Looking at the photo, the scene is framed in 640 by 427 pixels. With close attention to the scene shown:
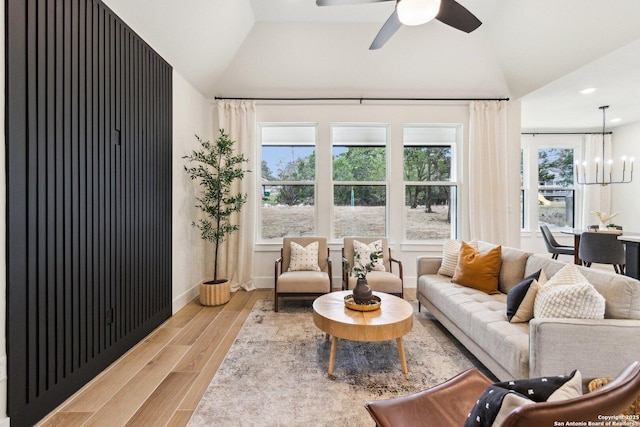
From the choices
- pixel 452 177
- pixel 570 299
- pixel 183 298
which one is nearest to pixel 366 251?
pixel 452 177

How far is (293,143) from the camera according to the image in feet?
15.4

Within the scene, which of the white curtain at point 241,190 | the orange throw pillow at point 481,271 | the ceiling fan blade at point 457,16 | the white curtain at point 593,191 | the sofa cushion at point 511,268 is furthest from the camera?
the white curtain at point 593,191

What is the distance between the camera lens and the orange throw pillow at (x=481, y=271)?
286 cm

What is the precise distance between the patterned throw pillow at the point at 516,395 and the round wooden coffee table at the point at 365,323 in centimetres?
121

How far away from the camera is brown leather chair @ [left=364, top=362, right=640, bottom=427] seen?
0.69 meters

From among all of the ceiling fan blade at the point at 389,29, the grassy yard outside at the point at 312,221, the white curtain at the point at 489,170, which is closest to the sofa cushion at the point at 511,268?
the white curtain at the point at 489,170

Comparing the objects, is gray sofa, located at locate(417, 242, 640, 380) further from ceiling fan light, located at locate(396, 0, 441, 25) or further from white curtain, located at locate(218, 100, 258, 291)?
white curtain, located at locate(218, 100, 258, 291)

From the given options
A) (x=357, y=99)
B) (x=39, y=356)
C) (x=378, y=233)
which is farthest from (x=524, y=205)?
(x=39, y=356)

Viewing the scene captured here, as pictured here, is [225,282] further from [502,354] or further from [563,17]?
[563,17]

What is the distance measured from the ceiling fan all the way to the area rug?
2.65 meters

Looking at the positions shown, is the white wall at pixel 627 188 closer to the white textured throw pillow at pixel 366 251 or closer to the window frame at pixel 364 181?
the window frame at pixel 364 181

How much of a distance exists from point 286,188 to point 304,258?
1322 mm

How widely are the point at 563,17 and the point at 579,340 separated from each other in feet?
11.1

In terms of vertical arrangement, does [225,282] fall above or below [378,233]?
below
